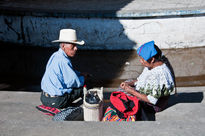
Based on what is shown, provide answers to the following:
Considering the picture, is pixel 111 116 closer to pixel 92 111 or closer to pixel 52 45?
pixel 92 111

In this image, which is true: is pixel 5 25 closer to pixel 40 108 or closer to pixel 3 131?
pixel 40 108

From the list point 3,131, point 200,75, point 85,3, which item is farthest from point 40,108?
point 85,3

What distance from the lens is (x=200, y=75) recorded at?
6.72m

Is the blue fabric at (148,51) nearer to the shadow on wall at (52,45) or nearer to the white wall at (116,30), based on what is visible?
the shadow on wall at (52,45)

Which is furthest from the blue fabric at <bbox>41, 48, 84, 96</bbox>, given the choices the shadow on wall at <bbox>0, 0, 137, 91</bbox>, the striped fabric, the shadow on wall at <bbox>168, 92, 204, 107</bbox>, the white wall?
the white wall

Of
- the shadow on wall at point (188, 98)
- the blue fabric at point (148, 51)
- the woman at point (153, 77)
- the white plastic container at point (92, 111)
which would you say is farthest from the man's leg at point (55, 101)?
the shadow on wall at point (188, 98)

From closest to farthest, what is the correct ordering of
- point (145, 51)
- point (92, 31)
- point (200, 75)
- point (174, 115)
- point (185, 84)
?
1. point (145, 51)
2. point (174, 115)
3. point (185, 84)
4. point (200, 75)
5. point (92, 31)

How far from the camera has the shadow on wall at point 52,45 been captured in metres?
7.27

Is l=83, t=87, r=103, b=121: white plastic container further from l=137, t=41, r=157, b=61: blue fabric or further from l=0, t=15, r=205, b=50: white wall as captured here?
l=0, t=15, r=205, b=50: white wall

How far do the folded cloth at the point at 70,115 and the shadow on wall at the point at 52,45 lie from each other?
3252 millimetres

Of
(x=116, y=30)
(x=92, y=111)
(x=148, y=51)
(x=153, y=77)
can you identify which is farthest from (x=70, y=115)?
(x=116, y=30)

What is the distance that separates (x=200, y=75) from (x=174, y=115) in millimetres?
3387

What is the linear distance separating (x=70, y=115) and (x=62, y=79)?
62 centimetres

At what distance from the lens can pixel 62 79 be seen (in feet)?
12.8
